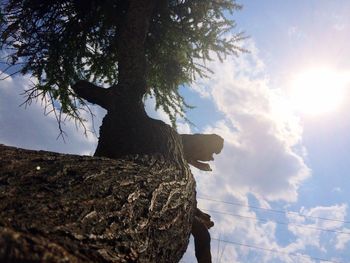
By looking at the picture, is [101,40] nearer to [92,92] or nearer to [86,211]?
[92,92]

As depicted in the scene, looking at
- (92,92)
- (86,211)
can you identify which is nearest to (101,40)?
(92,92)

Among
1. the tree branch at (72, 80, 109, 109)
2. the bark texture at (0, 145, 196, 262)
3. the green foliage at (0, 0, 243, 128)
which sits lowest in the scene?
the bark texture at (0, 145, 196, 262)

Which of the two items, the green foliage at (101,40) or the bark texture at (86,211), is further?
the green foliage at (101,40)

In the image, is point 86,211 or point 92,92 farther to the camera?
point 92,92

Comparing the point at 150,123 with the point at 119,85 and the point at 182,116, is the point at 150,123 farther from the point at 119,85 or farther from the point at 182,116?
the point at 182,116

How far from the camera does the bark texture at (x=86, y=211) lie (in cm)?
142

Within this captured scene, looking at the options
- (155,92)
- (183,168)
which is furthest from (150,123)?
(155,92)

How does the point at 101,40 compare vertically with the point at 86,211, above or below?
above

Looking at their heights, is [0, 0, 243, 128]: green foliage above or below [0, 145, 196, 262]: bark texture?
above

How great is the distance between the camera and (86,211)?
6.29 ft

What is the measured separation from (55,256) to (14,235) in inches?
6.7

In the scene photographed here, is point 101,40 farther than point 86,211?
Yes

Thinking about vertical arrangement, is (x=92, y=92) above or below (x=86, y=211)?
above

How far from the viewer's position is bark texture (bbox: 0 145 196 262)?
1.42 meters
